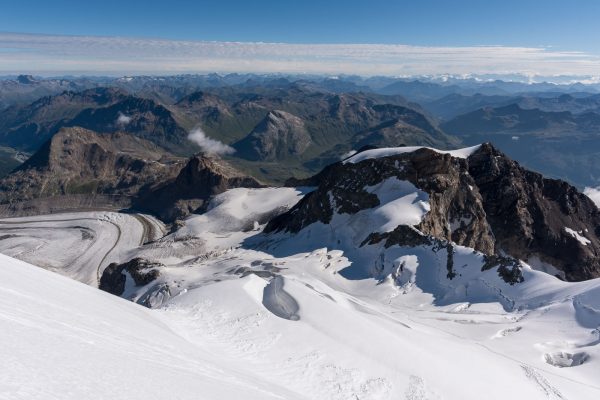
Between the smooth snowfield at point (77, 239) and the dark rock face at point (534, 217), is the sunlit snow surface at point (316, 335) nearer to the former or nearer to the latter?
the dark rock face at point (534, 217)

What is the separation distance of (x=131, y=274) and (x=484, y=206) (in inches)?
3441

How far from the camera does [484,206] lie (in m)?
102

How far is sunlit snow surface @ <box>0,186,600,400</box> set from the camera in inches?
603

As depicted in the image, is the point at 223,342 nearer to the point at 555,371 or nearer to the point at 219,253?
the point at 555,371

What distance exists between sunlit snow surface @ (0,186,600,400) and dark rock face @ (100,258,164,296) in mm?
5710

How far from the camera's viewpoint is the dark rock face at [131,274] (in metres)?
81.0

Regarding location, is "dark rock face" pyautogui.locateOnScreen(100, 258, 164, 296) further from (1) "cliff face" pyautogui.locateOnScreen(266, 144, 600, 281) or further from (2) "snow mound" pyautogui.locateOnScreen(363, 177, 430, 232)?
(2) "snow mound" pyautogui.locateOnScreen(363, 177, 430, 232)

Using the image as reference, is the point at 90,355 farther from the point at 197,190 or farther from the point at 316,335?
the point at 197,190

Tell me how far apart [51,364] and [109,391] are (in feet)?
7.37

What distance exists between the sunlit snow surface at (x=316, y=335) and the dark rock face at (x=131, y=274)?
18.7 feet

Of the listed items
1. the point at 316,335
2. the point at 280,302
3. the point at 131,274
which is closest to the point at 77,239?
the point at 131,274

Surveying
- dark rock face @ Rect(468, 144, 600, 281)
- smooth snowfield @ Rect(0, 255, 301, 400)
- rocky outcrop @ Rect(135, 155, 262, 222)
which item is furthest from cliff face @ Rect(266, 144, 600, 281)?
rocky outcrop @ Rect(135, 155, 262, 222)

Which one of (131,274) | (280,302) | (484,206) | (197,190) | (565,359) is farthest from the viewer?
(197,190)

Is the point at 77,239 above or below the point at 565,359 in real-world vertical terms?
below
